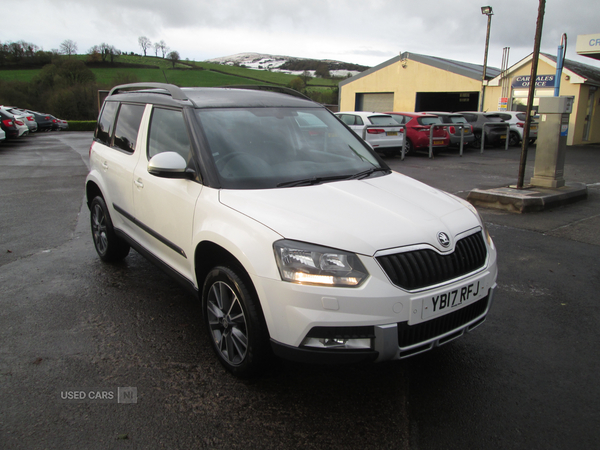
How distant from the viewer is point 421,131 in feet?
56.8

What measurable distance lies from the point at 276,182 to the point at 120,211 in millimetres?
2090

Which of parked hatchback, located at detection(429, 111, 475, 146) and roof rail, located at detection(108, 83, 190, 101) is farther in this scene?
parked hatchback, located at detection(429, 111, 475, 146)

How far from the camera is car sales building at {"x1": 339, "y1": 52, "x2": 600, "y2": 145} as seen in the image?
23.2 metres

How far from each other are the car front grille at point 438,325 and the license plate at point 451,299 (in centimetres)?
5

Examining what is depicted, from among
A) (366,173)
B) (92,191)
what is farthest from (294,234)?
(92,191)

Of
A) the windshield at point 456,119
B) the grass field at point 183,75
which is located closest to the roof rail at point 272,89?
the windshield at point 456,119

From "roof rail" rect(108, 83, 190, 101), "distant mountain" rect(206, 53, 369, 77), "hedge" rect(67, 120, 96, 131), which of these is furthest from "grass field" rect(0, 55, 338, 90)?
"roof rail" rect(108, 83, 190, 101)

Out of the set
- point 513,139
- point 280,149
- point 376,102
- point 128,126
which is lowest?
point 513,139

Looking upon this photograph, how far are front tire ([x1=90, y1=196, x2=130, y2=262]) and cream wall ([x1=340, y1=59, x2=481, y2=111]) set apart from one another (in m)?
26.3

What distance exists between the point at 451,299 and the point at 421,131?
15632 millimetres

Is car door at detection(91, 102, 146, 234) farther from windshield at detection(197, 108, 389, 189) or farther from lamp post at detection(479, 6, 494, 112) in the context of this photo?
lamp post at detection(479, 6, 494, 112)

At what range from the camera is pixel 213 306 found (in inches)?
121

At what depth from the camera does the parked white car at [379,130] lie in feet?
52.9

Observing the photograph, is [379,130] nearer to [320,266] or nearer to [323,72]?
[320,266]
